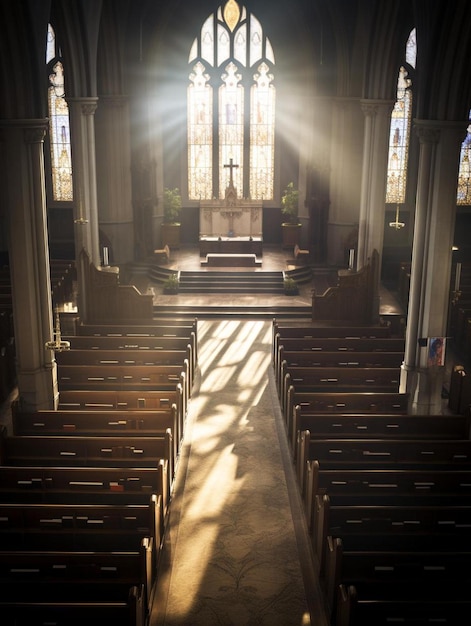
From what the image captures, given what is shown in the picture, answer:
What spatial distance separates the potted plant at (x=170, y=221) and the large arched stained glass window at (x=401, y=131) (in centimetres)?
751

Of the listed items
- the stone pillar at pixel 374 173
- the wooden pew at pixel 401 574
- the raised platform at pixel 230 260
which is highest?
the stone pillar at pixel 374 173

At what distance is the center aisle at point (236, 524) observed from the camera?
31.6ft

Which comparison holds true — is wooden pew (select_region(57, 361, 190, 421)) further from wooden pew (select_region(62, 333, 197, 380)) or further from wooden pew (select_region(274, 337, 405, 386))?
wooden pew (select_region(274, 337, 405, 386))

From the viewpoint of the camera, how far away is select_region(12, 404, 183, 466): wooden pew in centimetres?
1250

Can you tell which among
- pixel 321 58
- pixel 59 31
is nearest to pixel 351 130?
pixel 321 58

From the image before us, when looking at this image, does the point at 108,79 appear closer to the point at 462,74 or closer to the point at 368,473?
the point at 462,74

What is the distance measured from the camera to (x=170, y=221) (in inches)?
1126

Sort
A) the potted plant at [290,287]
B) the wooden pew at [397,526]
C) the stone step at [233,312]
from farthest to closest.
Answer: the potted plant at [290,287] < the stone step at [233,312] < the wooden pew at [397,526]

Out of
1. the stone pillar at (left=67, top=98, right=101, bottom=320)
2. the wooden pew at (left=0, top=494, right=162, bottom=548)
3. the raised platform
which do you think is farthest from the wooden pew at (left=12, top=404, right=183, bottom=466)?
the raised platform

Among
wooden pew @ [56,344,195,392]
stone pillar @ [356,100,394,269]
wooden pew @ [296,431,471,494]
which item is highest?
stone pillar @ [356,100,394,269]

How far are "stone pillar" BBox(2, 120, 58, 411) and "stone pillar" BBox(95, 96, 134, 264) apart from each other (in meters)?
12.2

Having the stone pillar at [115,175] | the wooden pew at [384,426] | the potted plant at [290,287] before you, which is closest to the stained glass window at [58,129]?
the stone pillar at [115,175]

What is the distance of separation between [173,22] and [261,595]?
22.5m

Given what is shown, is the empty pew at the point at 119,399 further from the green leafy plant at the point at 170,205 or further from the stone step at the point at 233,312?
the green leafy plant at the point at 170,205
